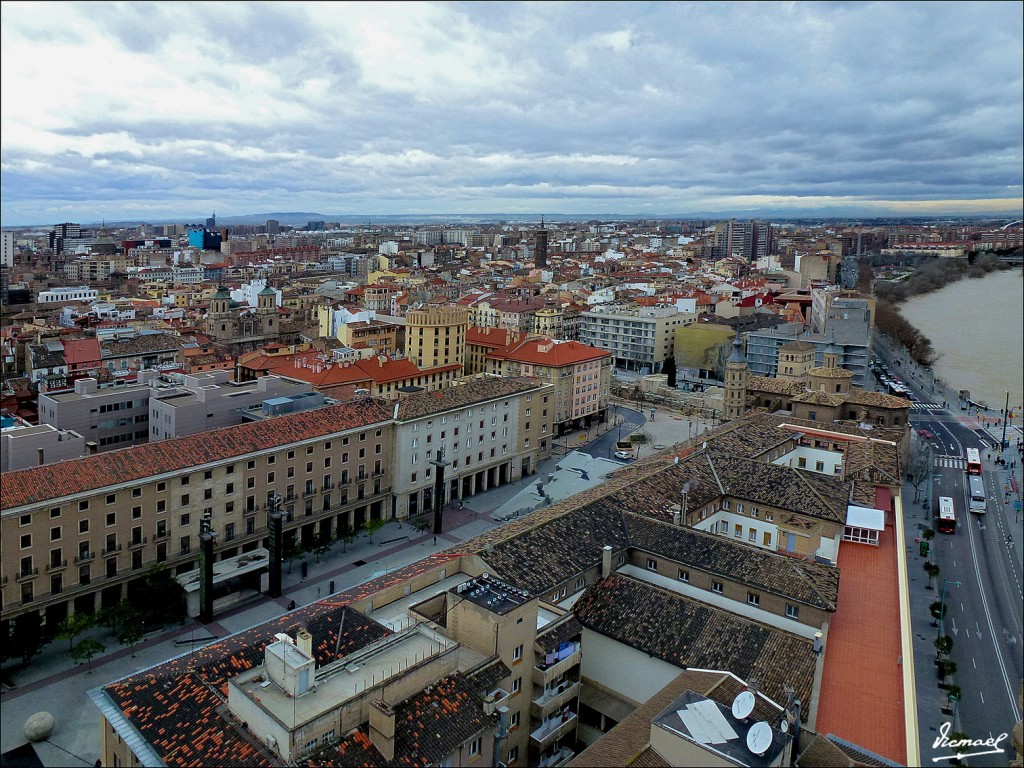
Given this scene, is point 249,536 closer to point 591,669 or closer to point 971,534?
point 591,669

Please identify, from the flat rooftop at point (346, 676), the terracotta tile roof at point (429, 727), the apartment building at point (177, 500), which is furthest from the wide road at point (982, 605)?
the apartment building at point (177, 500)

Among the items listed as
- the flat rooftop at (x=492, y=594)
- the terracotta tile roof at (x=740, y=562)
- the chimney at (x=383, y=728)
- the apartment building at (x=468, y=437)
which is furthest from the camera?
the apartment building at (x=468, y=437)

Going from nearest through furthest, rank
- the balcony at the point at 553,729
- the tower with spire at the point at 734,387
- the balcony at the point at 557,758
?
Answer: the balcony at the point at 553,729
the balcony at the point at 557,758
the tower with spire at the point at 734,387

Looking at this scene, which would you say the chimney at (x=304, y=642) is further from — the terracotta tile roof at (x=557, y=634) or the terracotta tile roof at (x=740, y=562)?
the terracotta tile roof at (x=740, y=562)

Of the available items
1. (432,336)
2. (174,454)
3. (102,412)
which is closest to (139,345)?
(432,336)

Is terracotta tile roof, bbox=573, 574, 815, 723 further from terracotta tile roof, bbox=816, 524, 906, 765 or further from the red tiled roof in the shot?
the red tiled roof

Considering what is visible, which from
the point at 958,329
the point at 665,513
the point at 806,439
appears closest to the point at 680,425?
the point at 806,439
